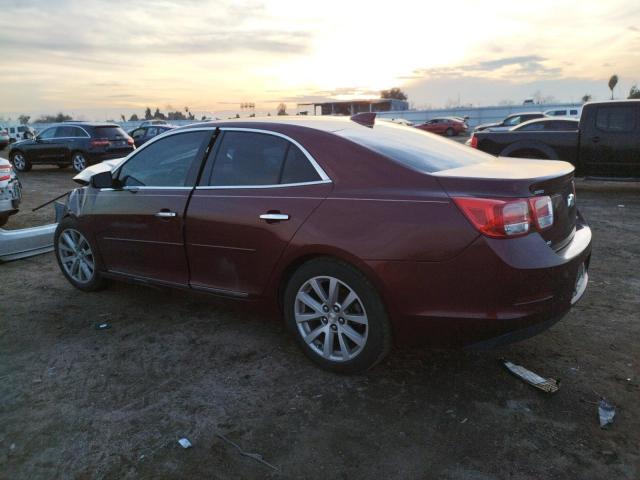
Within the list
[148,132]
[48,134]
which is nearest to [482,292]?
[48,134]

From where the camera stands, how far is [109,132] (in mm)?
17141

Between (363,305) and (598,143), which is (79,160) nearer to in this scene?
(598,143)

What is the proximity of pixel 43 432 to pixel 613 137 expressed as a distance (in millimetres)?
10882

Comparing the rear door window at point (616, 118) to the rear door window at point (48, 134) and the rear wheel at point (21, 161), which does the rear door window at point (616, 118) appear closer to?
the rear door window at point (48, 134)

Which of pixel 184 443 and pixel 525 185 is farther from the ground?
pixel 525 185

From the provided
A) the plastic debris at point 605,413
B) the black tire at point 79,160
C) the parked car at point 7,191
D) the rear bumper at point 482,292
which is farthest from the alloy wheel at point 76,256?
the black tire at point 79,160

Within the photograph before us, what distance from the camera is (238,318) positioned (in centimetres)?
450

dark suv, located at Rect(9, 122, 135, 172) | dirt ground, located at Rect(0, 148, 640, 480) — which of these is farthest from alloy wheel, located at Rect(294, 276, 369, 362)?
dark suv, located at Rect(9, 122, 135, 172)

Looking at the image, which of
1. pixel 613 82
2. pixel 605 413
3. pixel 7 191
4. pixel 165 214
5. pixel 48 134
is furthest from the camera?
pixel 613 82

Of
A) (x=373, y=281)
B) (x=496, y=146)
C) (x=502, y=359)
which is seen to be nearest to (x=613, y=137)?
(x=496, y=146)

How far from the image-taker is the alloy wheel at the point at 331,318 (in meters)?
3.31

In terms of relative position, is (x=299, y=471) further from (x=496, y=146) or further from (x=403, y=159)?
(x=496, y=146)

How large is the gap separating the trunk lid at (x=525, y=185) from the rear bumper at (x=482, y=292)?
20 cm

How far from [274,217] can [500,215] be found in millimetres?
1418
